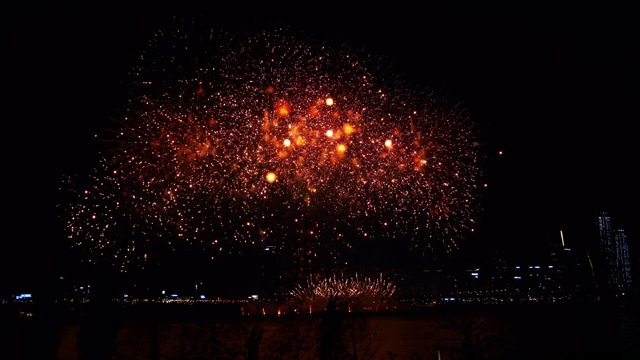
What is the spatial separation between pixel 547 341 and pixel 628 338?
2.14 meters

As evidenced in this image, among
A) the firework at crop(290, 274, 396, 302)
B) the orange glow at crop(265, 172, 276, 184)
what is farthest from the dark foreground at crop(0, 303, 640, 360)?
the firework at crop(290, 274, 396, 302)

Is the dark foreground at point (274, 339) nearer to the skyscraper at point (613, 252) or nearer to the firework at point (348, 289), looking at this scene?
the firework at point (348, 289)

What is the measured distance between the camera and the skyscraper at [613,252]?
33.0 metres

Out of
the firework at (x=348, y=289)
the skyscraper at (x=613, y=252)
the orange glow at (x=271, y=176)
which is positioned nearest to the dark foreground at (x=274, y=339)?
the orange glow at (x=271, y=176)

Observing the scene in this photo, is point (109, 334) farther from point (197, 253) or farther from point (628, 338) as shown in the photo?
point (197, 253)

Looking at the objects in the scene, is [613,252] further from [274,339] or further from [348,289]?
[274,339]

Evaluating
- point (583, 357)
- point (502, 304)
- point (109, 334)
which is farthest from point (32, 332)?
point (502, 304)

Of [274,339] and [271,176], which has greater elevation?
[271,176]

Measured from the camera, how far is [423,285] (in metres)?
44.7

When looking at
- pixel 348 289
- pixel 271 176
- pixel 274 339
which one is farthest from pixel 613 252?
pixel 274 339

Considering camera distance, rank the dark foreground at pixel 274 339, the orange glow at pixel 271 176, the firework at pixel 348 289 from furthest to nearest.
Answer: the firework at pixel 348 289 → the orange glow at pixel 271 176 → the dark foreground at pixel 274 339

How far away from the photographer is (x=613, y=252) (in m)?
40.0

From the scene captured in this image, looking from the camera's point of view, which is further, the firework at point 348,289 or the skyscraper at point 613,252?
the skyscraper at point 613,252

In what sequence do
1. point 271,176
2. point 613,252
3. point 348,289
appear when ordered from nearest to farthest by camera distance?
point 271,176 < point 348,289 < point 613,252
